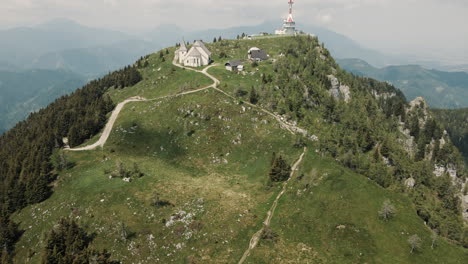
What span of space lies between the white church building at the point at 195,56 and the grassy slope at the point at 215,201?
4258 cm

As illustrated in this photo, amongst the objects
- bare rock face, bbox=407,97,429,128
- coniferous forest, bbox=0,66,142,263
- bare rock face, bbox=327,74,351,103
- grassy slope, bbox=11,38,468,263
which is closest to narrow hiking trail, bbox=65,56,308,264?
grassy slope, bbox=11,38,468,263

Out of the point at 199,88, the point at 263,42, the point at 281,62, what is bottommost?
the point at 199,88

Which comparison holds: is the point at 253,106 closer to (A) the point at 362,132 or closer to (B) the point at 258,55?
(A) the point at 362,132

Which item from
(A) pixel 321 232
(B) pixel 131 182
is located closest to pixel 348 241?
(A) pixel 321 232

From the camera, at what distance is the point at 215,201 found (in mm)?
61000

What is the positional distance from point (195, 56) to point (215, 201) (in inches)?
3515

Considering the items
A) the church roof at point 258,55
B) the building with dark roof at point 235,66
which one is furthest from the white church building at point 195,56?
the church roof at point 258,55

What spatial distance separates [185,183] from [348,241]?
39.7 metres

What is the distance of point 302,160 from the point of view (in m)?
73.0

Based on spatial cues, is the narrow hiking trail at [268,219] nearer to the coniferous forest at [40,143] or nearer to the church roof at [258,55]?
the coniferous forest at [40,143]

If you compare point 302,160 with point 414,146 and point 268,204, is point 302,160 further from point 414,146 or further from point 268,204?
point 414,146

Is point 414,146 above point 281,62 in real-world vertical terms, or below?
below

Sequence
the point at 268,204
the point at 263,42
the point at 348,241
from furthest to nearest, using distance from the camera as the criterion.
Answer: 1. the point at 263,42
2. the point at 268,204
3. the point at 348,241

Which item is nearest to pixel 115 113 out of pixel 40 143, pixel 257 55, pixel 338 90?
pixel 40 143
